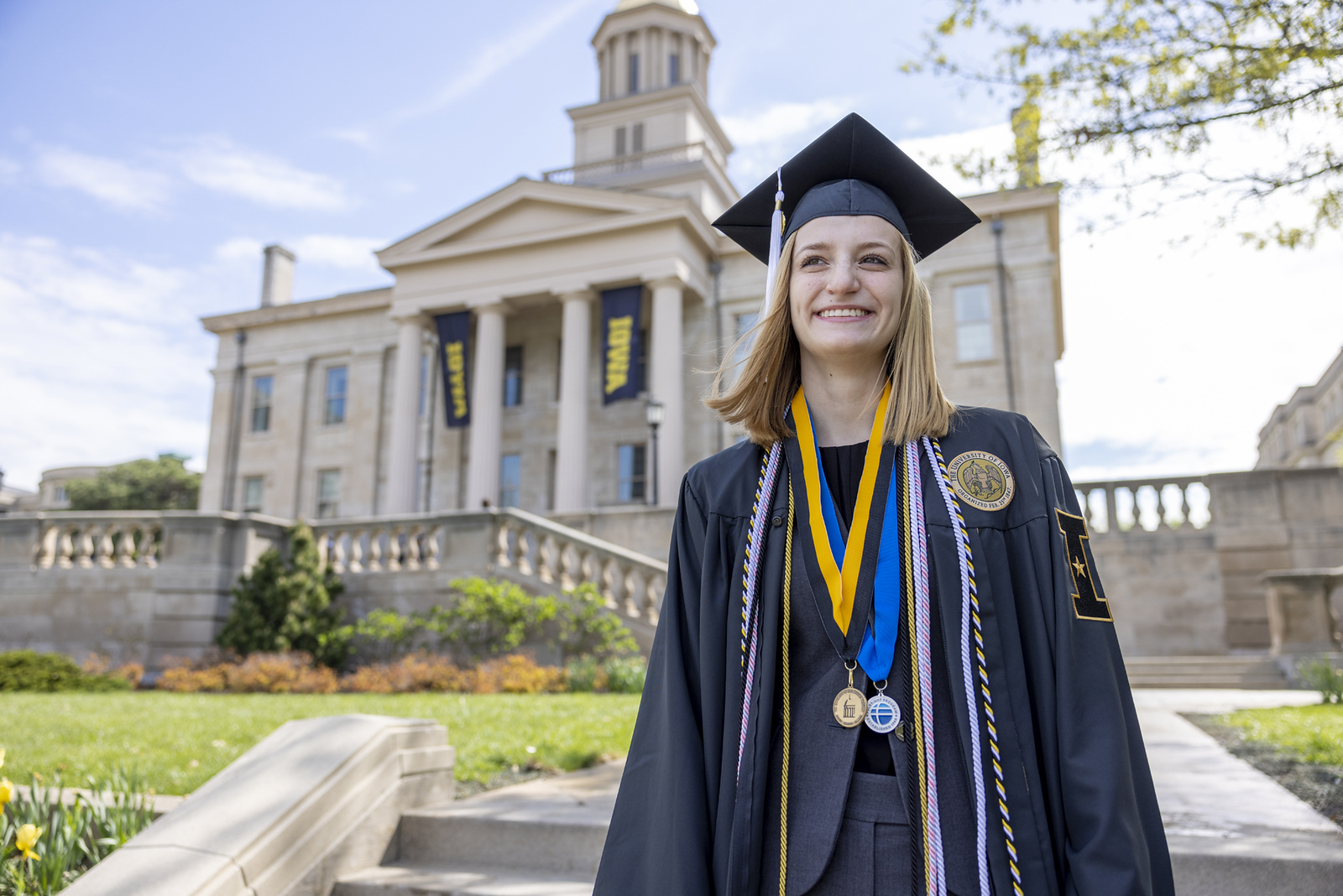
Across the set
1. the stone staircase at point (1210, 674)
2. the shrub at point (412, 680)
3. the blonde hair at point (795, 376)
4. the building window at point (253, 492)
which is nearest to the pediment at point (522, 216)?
the building window at point (253, 492)

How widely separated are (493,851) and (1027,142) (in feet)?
23.9

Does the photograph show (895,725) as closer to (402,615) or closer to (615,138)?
(402,615)

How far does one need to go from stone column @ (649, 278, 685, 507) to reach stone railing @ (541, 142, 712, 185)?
848 cm

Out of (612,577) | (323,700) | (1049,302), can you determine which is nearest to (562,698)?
(323,700)

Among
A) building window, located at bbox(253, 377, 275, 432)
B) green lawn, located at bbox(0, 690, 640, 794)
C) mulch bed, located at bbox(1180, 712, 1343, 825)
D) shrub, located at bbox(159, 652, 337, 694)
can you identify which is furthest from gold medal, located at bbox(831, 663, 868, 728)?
building window, located at bbox(253, 377, 275, 432)

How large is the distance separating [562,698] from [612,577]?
5354 mm

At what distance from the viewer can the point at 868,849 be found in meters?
1.79

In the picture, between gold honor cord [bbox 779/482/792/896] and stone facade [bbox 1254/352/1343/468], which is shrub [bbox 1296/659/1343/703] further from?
stone facade [bbox 1254/352/1343/468]

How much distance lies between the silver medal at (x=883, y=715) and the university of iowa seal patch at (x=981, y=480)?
47cm

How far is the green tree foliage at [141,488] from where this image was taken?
54.2 m

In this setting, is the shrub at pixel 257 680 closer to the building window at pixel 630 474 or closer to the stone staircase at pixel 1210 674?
the stone staircase at pixel 1210 674

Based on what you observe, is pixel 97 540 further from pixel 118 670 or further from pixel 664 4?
pixel 664 4

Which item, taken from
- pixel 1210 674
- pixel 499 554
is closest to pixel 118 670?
pixel 499 554

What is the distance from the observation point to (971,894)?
5.63ft
